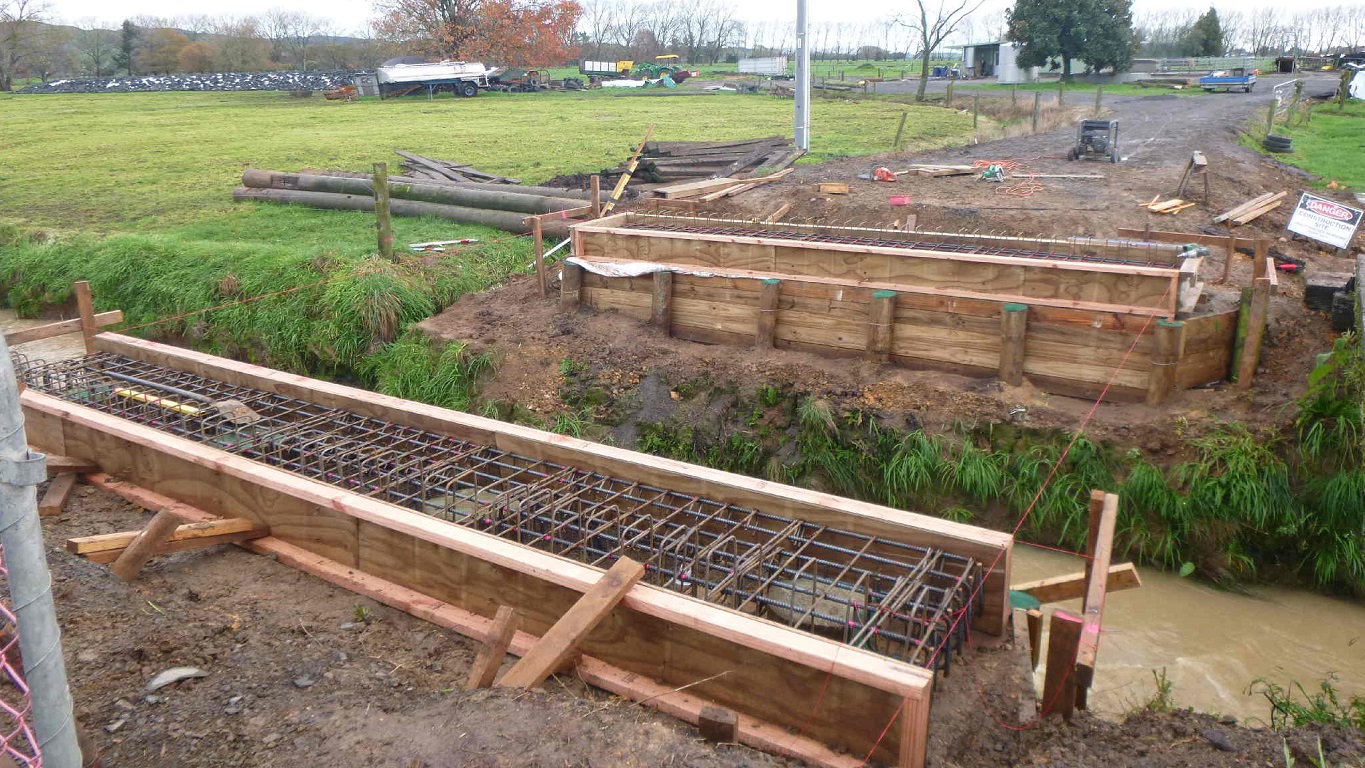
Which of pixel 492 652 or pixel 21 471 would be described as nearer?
pixel 21 471

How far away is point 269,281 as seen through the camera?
1189 cm

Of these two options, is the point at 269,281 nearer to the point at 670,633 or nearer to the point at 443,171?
the point at 443,171

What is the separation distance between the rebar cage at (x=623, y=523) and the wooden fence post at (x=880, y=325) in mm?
3657

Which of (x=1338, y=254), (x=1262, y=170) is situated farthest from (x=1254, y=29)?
(x=1338, y=254)

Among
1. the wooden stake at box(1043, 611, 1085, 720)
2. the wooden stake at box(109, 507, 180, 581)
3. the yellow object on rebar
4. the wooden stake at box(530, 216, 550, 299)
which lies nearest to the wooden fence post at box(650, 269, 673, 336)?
the wooden stake at box(530, 216, 550, 299)

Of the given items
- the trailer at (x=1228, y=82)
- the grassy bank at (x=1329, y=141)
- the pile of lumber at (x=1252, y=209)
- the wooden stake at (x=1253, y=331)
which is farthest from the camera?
the trailer at (x=1228, y=82)

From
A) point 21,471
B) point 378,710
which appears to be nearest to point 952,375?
point 378,710

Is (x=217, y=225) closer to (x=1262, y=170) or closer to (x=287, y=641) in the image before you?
(x=287, y=641)

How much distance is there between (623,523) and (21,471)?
373 centimetres

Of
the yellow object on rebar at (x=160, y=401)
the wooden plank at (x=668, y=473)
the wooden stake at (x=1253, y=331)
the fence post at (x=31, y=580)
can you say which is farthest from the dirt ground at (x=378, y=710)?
the wooden stake at (x=1253, y=331)

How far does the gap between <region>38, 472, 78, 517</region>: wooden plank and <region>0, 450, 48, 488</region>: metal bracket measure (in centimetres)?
500

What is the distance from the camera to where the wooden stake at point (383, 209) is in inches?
468

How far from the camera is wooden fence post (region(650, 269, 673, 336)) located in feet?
32.3

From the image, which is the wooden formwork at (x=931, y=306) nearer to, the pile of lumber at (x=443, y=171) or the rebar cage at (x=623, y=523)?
the rebar cage at (x=623, y=523)
